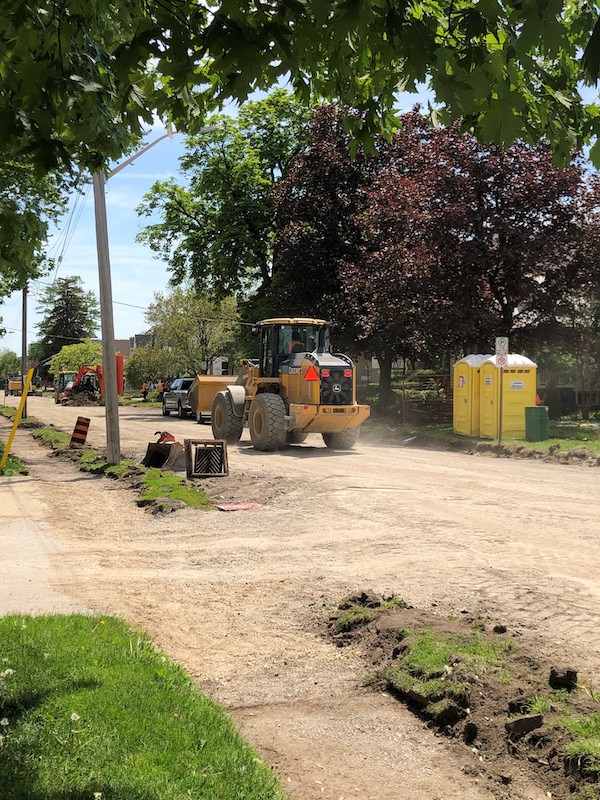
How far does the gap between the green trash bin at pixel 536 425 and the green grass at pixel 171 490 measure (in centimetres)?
957

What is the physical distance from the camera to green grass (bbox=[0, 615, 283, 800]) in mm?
3383

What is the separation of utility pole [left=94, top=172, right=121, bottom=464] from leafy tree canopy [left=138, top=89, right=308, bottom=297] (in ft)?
64.3

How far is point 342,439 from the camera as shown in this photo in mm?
19516

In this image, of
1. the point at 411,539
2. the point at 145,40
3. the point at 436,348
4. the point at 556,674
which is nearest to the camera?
the point at 145,40

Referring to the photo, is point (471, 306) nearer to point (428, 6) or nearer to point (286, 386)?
point (286, 386)

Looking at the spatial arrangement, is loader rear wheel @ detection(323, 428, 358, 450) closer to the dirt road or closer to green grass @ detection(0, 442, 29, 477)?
the dirt road

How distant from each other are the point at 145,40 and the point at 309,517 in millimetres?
7639

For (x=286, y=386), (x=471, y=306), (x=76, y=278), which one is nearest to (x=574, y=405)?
(x=471, y=306)

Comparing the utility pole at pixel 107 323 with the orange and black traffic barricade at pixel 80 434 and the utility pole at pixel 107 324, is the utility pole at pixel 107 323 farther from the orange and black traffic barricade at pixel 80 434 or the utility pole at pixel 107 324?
the orange and black traffic barricade at pixel 80 434

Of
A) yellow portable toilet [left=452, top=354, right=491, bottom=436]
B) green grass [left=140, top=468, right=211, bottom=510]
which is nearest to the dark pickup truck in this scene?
yellow portable toilet [left=452, top=354, right=491, bottom=436]

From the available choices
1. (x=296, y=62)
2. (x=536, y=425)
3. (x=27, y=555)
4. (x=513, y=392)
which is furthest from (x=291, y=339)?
(x=296, y=62)

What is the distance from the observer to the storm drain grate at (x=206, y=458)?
48.0ft

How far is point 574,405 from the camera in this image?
32.4 meters

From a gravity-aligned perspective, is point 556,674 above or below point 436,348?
below
